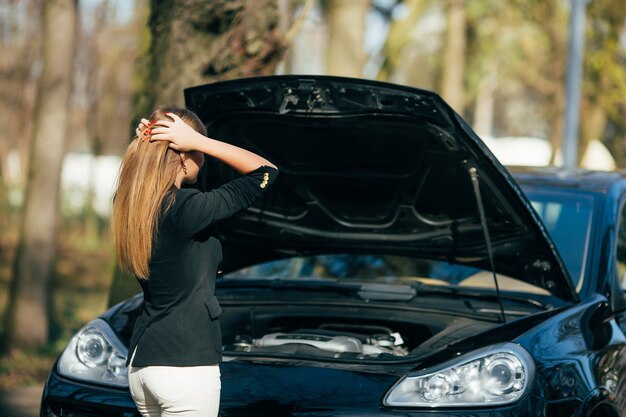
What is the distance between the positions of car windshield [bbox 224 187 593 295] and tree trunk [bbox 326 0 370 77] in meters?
7.54

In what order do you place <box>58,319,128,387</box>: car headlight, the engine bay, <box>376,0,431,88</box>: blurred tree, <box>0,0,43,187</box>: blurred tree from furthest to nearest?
<box>0,0,43,187</box>: blurred tree
<box>376,0,431,88</box>: blurred tree
the engine bay
<box>58,319,128,387</box>: car headlight

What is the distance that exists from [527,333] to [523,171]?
190 centimetres

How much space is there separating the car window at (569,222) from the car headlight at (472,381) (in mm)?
1016

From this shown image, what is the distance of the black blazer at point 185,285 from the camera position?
11.9 ft

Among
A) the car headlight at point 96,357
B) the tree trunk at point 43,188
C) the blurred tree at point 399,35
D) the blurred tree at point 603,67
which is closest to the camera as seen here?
the car headlight at point 96,357

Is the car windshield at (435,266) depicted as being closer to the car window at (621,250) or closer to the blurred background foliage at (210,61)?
the car window at (621,250)

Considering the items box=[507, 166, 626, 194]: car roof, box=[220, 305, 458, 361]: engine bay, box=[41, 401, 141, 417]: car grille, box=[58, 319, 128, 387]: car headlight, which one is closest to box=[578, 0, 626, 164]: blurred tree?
box=[507, 166, 626, 194]: car roof

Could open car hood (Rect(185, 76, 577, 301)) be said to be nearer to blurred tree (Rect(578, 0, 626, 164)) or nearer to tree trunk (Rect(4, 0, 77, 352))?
tree trunk (Rect(4, 0, 77, 352))

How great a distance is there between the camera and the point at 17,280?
12070 mm

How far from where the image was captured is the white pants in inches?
143

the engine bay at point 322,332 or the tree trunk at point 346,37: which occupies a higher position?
the tree trunk at point 346,37

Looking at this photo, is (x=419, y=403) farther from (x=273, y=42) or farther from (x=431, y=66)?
(x=431, y=66)

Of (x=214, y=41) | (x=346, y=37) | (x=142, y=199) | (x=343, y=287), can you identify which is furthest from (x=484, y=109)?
(x=142, y=199)

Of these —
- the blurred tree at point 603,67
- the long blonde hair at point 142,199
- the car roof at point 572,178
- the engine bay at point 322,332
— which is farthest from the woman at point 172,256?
the blurred tree at point 603,67
